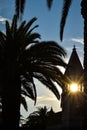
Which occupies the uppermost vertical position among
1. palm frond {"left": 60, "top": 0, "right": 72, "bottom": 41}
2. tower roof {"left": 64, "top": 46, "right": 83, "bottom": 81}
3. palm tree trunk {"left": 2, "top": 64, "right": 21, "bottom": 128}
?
tower roof {"left": 64, "top": 46, "right": 83, "bottom": 81}

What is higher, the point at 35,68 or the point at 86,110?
the point at 35,68

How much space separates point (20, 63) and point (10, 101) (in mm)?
2402

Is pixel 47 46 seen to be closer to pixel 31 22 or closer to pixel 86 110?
pixel 31 22

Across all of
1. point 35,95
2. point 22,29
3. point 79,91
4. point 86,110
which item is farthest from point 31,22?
point 79,91

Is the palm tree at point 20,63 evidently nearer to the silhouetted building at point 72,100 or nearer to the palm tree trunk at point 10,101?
the palm tree trunk at point 10,101

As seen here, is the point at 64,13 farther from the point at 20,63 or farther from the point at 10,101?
the point at 10,101

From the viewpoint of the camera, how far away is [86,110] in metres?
18.7

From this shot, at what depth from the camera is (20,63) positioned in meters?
21.8

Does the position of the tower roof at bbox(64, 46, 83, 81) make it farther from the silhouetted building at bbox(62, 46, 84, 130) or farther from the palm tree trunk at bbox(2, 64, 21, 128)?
the palm tree trunk at bbox(2, 64, 21, 128)

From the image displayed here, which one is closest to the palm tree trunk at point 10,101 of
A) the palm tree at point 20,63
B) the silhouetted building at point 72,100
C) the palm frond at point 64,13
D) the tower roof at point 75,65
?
the palm tree at point 20,63

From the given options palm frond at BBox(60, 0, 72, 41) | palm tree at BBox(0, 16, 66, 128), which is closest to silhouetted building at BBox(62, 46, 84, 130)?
palm tree at BBox(0, 16, 66, 128)

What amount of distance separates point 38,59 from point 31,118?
32636 mm

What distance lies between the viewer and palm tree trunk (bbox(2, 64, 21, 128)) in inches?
820

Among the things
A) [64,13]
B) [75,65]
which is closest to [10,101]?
[64,13]
